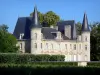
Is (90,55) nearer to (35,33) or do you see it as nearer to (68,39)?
(68,39)

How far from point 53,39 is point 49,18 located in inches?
350

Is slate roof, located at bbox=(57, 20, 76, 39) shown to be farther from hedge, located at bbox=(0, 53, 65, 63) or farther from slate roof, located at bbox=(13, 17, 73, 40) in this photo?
hedge, located at bbox=(0, 53, 65, 63)

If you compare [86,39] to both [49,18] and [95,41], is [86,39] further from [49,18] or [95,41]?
[49,18]

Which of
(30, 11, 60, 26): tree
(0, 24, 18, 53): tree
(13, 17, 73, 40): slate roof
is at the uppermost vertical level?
(30, 11, 60, 26): tree

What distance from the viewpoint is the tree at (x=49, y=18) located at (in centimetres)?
8550

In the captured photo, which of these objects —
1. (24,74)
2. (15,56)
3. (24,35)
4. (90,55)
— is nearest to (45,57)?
(15,56)

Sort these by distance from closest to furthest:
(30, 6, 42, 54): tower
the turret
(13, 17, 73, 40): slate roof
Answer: (30, 6, 42, 54): tower, (13, 17, 73, 40): slate roof, the turret

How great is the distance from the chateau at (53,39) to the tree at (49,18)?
14.2ft

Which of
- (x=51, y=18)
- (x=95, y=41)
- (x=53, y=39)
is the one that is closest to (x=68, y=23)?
(x=53, y=39)

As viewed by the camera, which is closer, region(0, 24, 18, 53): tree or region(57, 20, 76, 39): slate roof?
region(0, 24, 18, 53): tree

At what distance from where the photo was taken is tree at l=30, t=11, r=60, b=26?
281 ft

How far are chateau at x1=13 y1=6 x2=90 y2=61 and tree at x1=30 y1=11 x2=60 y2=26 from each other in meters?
4.32

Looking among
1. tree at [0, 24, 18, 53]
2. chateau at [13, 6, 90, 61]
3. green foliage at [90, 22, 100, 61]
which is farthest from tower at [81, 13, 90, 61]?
tree at [0, 24, 18, 53]

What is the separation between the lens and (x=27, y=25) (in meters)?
79.3
